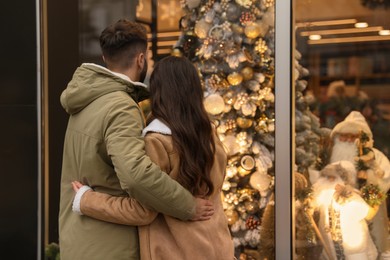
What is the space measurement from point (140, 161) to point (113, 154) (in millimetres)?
111

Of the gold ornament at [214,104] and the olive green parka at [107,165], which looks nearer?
the olive green parka at [107,165]

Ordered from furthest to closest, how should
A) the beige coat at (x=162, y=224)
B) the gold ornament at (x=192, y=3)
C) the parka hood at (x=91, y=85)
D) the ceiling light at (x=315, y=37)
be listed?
the gold ornament at (x=192, y=3), the ceiling light at (x=315, y=37), the parka hood at (x=91, y=85), the beige coat at (x=162, y=224)

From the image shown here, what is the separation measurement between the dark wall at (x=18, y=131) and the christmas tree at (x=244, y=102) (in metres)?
1.36

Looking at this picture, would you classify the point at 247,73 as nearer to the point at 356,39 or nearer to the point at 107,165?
the point at 356,39

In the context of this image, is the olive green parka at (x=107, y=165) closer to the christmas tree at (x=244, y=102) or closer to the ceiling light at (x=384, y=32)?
the christmas tree at (x=244, y=102)

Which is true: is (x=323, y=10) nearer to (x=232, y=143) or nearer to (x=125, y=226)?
(x=232, y=143)

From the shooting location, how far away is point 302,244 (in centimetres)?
430

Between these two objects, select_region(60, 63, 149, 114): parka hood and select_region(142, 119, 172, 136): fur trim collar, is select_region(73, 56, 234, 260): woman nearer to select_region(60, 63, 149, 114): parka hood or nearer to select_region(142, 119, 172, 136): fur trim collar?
select_region(142, 119, 172, 136): fur trim collar

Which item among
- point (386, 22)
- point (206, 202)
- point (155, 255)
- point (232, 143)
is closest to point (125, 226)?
point (155, 255)

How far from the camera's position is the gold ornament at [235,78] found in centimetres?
448

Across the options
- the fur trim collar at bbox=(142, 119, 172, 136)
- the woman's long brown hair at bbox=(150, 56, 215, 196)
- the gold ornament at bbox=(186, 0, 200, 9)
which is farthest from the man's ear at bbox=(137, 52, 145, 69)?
the gold ornament at bbox=(186, 0, 200, 9)

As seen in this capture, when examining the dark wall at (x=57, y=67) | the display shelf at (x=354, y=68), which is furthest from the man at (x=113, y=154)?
the dark wall at (x=57, y=67)

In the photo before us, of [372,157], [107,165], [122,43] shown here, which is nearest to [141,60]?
[122,43]

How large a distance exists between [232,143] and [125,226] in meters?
1.97
